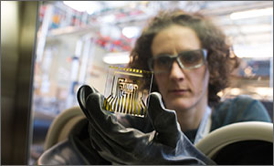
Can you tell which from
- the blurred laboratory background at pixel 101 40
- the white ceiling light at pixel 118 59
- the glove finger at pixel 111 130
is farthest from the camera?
the blurred laboratory background at pixel 101 40

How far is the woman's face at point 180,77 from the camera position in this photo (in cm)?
39

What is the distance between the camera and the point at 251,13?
875 millimetres

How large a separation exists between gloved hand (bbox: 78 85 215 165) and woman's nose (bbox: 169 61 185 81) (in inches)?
3.5

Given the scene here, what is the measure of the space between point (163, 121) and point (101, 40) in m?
0.71

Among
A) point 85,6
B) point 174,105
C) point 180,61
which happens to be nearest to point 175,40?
point 180,61

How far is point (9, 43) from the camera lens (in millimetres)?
968

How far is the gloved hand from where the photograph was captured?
1.08ft

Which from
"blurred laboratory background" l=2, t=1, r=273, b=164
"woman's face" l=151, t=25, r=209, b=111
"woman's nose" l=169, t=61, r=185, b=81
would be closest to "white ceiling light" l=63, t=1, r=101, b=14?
"blurred laboratory background" l=2, t=1, r=273, b=164

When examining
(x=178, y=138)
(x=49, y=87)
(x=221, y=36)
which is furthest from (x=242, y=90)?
(x=49, y=87)

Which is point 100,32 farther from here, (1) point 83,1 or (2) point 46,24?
(2) point 46,24

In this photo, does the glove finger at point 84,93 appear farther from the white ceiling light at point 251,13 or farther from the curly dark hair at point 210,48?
the white ceiling light at point 251,13

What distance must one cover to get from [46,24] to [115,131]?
2.92 ft

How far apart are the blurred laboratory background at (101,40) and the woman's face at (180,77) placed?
0.62 feet

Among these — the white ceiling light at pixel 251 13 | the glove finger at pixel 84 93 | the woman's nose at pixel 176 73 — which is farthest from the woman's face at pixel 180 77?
the white ceiling light at pixel 251 13
